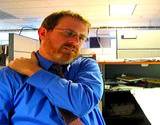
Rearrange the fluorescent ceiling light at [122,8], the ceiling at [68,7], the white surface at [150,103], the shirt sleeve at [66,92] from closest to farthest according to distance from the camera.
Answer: the shirt sleeve at [66,92], the white surface at [150,103], the ceiling at [68,7], the fluorescent ceiling light at [122,8]

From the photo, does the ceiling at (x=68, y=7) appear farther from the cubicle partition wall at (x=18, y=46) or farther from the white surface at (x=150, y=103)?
the white surface at (x=150, y=103)

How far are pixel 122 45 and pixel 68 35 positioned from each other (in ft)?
5.63

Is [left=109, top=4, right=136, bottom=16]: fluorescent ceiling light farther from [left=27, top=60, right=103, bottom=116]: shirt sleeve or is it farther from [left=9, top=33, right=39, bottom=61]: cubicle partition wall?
[left=27, top=60, right=103, bottom=116]: shirt sleeve

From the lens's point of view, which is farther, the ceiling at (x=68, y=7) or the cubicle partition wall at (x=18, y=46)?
the ceiling at (x=68, y=7)

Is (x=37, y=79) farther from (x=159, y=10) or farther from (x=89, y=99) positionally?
(x=159, y=10)

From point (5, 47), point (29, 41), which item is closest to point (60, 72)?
point (29, 41)

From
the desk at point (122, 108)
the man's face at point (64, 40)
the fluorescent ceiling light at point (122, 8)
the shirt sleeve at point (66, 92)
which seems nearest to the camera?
the shirt sleeve at point (66, 92)

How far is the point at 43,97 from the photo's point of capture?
0.98 meters

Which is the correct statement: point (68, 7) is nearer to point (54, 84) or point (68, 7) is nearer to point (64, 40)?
point (64, 40)

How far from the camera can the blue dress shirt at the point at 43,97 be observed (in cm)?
92

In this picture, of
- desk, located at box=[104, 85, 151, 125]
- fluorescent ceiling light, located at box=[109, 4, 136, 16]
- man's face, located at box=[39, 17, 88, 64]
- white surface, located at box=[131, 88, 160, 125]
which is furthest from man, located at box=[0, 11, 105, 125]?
fluorescent ceiling light, located at box=[109, 4, 136, 16]

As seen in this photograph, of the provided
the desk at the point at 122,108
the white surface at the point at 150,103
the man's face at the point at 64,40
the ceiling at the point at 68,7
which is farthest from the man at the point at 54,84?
the ceiling at the point at 68,7

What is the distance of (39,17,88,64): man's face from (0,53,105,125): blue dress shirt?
0.33ft

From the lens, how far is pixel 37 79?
3.10ft
